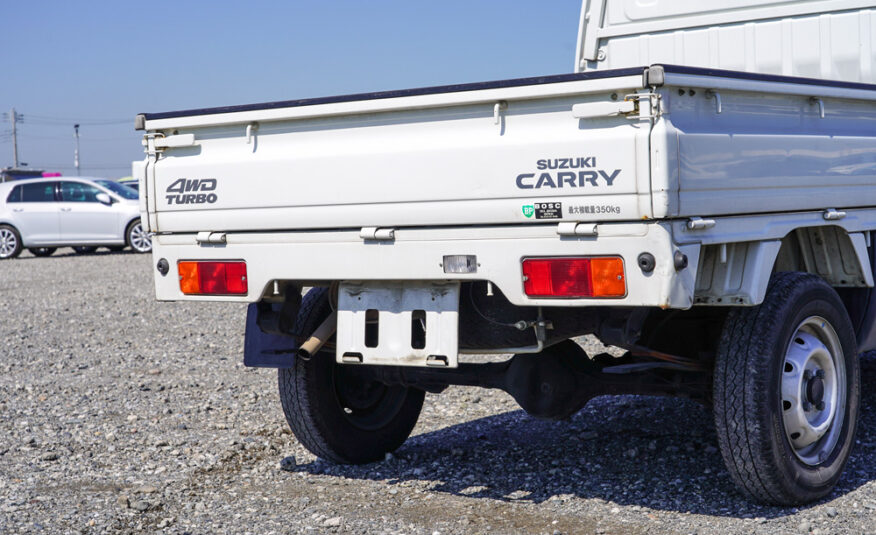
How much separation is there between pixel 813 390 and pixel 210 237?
2.59 meters

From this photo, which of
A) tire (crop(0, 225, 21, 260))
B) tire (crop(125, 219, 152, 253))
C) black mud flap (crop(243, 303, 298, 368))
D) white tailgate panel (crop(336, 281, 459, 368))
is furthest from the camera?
tire (crop(125, 219, 152, 253))

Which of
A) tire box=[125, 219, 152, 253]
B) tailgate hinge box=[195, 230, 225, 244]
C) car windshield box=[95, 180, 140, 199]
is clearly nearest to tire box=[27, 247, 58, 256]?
car windshield box=[95, 180, 140, 199]

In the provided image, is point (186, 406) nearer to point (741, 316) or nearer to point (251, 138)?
point (251, 138)

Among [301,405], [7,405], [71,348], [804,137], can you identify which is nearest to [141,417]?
[7,405]

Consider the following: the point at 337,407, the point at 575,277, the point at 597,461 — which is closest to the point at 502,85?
the point at 575,277

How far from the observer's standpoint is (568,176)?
3.77 meters

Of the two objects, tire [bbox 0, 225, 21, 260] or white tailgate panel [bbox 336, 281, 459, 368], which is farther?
tire [bbox 0, 225, 21, 260]

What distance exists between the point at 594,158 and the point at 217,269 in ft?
5.76

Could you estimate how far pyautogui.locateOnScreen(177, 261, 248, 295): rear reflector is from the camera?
4516mm

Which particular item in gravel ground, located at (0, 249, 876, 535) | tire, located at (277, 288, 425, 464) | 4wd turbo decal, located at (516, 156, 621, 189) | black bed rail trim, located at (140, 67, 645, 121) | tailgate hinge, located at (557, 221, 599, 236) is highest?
black bed rail trim, located at (140, 67, 645, 121)

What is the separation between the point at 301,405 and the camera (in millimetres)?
4977

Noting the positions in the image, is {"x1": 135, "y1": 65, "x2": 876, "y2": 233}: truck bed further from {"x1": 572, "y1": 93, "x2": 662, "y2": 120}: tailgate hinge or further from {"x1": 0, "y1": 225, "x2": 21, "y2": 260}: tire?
{"x1": 0, "y1": 225, "x2": 21, "y2": 260}: tire

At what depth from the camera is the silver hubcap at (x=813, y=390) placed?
423 cm

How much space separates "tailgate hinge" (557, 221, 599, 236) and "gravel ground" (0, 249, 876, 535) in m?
1.18
